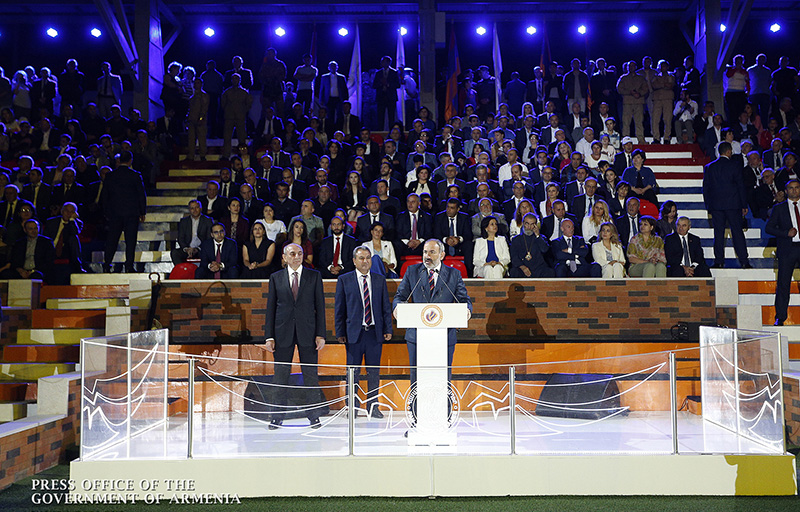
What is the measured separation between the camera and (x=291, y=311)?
717 cm

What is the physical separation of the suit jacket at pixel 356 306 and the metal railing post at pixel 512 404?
207 centimetres

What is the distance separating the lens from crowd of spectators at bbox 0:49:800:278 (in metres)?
9.71

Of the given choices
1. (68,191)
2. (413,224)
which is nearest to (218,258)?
(413,224)

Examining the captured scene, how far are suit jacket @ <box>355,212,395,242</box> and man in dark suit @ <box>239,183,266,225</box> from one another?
1.25 meters

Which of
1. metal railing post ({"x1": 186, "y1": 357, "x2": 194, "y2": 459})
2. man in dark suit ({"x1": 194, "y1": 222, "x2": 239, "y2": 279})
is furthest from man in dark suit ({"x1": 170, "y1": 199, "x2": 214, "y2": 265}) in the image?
metal railing post ({"x1": 186, "y1": 357, "x2": 194, "y2": 459})

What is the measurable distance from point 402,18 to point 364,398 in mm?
14441

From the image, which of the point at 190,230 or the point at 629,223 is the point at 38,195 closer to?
the point at 190,230

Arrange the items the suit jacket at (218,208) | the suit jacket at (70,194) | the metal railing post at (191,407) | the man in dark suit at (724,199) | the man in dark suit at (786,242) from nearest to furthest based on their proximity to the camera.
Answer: the metal railing post at (191,407) → the man in dark suit at (786,242) → the man in dark suit at (724,199) → the suit jacket at (218,208) → the suit jacket at (70,194)

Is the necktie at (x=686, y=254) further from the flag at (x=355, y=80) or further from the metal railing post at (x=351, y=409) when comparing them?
the flag at (x=355, y=80)

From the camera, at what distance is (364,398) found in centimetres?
548

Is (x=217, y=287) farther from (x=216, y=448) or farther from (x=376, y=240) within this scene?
(x=216, y=448)

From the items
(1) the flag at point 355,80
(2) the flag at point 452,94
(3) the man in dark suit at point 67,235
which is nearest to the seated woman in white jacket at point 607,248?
(3) the man in dark suit at point 67,235

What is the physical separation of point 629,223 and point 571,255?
4.45 feet

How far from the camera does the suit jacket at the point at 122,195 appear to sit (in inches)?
413
